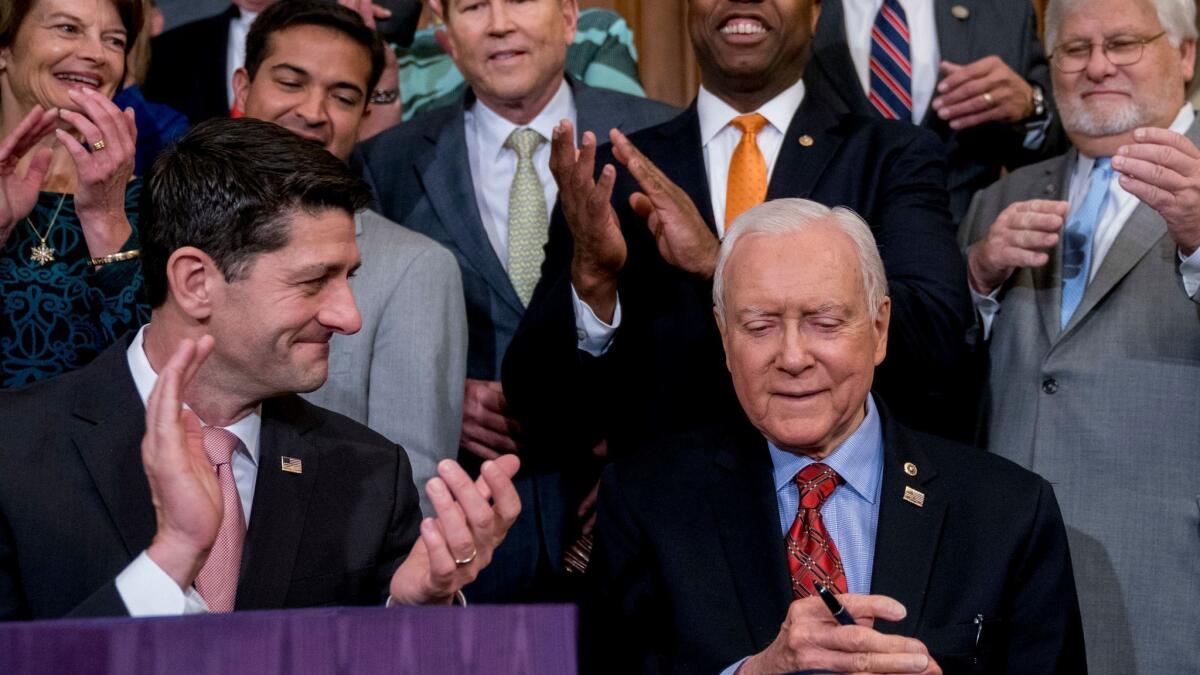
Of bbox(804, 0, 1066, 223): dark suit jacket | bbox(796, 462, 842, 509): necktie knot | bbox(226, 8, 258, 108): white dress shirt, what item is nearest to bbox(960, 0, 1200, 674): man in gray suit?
bbox(804, 0, 1066, 223): dark suit jacket

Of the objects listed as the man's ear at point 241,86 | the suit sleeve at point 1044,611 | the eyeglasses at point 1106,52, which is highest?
the eyeglasses at point 1106,52

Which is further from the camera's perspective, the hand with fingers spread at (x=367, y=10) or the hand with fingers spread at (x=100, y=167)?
the hand with fingers spread at (x=367, y=10)

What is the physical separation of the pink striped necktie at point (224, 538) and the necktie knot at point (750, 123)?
4.50 feet

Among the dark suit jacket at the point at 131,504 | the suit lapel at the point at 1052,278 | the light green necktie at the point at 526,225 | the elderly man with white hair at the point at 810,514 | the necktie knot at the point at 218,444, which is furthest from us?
the light green necktie at the point at 526,225

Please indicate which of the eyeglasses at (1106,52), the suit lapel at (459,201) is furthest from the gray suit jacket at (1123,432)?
the suit lapel at (459,201)

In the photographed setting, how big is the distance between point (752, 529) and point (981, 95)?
4.94 ft

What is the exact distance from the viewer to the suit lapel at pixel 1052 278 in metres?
3.13

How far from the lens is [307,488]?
241cm

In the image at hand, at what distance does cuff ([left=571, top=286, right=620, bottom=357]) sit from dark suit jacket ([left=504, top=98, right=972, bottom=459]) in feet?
0.05

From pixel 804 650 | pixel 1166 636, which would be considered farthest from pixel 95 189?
pixel 1166 636

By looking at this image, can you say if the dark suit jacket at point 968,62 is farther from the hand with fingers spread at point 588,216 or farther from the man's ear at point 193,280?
the man's ear at point 193,280

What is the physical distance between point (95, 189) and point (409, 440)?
709 mm

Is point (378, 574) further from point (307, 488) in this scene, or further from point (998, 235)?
point (998, 235)

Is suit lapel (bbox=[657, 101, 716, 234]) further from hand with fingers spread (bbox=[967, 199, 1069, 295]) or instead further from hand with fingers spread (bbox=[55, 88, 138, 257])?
hand with fingers spread (bbox=[55, 88, 138, 257])
